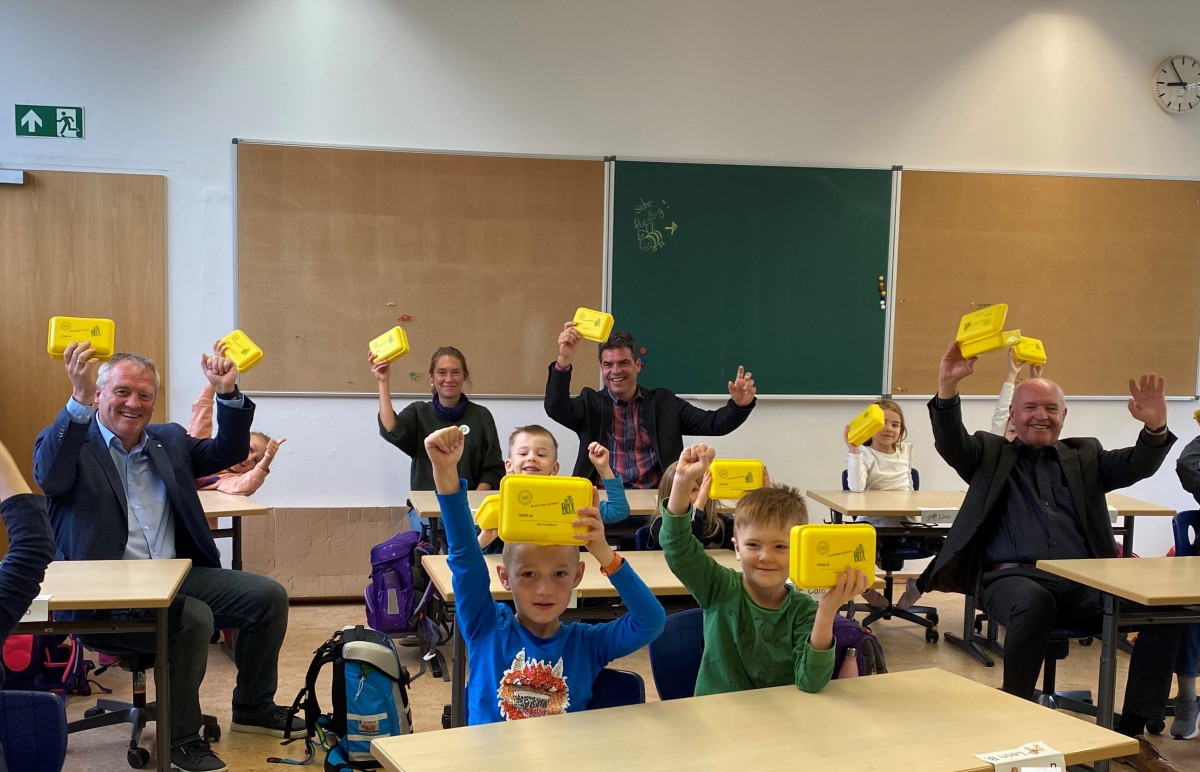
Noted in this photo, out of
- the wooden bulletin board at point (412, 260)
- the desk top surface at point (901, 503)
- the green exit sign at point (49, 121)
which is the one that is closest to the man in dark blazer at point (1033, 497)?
the desk top surface at point (901, 503)

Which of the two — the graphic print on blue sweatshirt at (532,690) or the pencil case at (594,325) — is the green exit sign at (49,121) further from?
the graphic print on blue sweatshirt at (532,690)

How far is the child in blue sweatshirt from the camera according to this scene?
83.3 inches

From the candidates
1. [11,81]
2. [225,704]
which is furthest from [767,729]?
[11,81]

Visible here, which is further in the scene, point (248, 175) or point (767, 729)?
point (248, 175)

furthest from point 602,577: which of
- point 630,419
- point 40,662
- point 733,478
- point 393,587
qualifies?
point 40,662

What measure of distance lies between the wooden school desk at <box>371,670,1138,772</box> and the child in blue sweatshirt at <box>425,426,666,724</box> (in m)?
0.21

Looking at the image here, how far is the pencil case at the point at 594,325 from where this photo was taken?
4430mm

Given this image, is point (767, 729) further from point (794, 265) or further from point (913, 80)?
point (913, 80)

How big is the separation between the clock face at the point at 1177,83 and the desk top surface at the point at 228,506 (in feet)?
19.0

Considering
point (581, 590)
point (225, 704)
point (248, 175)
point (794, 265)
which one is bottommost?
point (225, 704)

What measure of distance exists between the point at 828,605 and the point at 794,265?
404 cm

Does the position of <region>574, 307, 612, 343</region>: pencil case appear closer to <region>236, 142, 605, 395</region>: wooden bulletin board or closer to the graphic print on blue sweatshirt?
<region>236, 142, 605, 395</region>: wooden bulletin board

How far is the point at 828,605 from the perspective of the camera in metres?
2.00

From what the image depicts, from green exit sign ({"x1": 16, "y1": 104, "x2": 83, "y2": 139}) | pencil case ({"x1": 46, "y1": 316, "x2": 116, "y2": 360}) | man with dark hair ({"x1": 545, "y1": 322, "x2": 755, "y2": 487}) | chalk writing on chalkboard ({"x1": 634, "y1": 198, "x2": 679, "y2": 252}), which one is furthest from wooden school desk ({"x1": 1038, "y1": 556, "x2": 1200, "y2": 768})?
green exit sign ({"x1": 16, "y1": 104, "x2": 83, "y2": 139})
